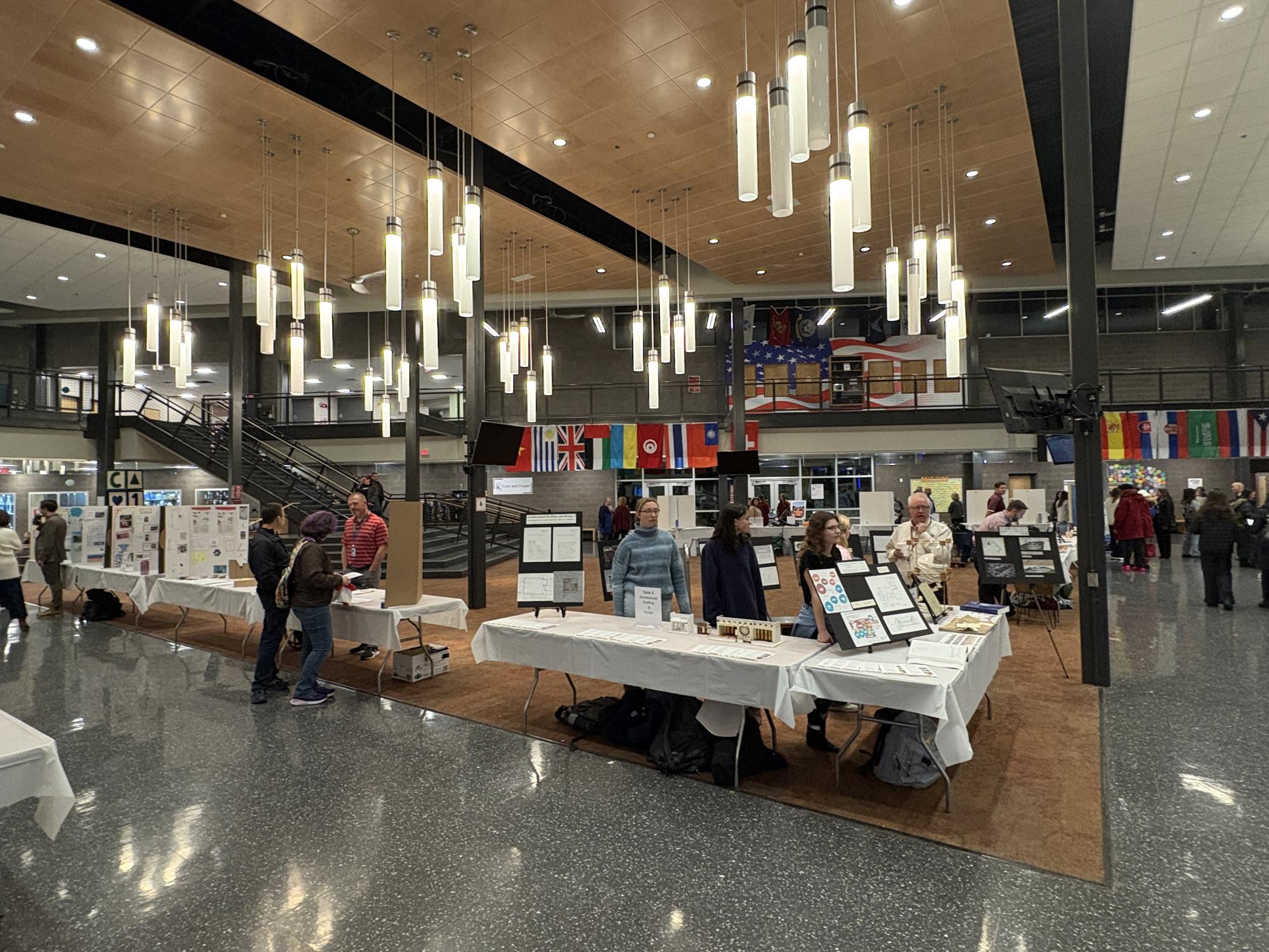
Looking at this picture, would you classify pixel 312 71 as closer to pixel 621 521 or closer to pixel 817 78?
pixel 817 78

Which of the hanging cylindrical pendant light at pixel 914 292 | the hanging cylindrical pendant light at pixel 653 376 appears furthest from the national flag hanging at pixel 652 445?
the hanging cylindrical pendant light at pixel 914 292

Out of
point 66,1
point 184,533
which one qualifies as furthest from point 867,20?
point 184,533

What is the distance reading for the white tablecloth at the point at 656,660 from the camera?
128 inches

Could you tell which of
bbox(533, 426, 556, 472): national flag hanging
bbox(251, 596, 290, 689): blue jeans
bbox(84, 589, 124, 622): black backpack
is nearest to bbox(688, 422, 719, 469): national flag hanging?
bbox(533, 426, 556, 472): national flag hanging

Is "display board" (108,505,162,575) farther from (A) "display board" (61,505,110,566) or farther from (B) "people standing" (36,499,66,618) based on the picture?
(B) "people standing" (36,499,66,618)

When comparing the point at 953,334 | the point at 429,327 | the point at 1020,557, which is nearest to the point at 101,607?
the point at 429,327

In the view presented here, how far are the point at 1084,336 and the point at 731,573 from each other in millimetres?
3380

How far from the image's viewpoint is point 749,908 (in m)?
2.42

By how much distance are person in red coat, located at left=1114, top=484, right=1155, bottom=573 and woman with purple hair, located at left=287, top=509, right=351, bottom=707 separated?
489 inches

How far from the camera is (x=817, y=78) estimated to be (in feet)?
8.76

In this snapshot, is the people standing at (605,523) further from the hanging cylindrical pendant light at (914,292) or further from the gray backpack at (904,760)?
the gray backpack at (904,760)

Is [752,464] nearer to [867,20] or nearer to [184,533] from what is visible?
[867,20]

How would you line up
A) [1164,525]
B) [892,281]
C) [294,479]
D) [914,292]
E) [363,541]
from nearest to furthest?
[892,281] → [363,541] → [914,292] → [294,479] → [1164,525]

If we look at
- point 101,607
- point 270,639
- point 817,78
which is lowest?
point 101,607
